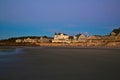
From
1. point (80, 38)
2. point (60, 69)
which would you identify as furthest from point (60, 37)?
point (60, 69)

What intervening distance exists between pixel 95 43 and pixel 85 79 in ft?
328

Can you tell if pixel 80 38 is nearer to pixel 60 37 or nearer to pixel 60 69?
pixel 60 37

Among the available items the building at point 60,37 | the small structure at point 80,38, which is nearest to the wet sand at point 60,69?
the small structure at point 80,38

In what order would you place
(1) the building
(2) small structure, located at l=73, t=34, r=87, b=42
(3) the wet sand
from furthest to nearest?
(1) the building < (2) small structure, located at l=73, t=34, r=87, b=42 < (3) the wet sand

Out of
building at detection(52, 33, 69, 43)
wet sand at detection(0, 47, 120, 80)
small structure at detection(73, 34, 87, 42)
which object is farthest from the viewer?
building at detection(52, 33, 69, 43)

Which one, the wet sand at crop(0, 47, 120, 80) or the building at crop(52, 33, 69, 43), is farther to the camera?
the building at crop(52, 33, 69, 43)

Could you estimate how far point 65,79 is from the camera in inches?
429

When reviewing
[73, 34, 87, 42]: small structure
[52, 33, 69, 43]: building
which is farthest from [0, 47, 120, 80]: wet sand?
[52, 33, 69, 43]: building

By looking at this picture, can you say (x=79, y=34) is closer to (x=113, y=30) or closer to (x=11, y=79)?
(x=113, y=30)

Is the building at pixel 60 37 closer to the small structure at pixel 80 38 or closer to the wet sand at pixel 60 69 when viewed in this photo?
the small structure at pixel 80 38

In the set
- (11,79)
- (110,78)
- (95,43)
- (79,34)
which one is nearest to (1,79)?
(11,79)

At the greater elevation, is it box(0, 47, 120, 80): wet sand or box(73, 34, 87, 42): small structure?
box(73, 34, 87, 42): small structure

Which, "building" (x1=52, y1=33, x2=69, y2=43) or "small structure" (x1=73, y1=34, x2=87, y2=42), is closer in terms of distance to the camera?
"small structure" (x1=73, y1=34, x2=87, y2=42)

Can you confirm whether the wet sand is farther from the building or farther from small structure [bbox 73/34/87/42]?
the building
